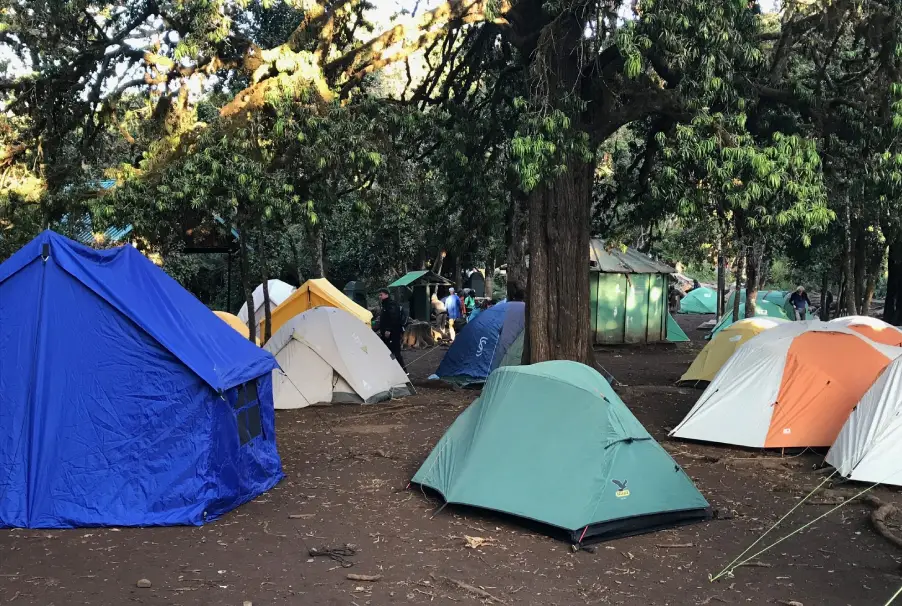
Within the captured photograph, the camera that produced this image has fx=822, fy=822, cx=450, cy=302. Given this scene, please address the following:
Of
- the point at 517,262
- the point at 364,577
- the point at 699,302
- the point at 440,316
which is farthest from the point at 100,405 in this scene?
the point at 699,302

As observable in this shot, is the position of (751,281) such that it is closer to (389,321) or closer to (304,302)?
(389,321)

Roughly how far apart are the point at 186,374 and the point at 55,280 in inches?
57.2

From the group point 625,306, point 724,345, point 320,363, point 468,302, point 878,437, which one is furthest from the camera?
point 468,302

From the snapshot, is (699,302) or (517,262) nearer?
(517,262)

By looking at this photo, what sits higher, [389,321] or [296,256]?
[296,256]

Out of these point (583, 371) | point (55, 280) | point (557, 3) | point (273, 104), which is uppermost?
point (557, 3)

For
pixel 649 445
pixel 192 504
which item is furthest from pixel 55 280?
pixel 649 445

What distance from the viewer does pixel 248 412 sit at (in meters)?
7.96

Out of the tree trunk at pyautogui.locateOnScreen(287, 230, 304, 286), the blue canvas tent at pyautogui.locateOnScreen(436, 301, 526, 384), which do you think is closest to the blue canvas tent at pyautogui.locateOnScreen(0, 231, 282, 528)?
the blue canvas tent at pyautogui.locateOnScreen(436, 301, 526, 384)

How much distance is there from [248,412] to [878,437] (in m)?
6.10

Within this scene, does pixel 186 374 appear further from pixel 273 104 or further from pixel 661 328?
pixel 661 328

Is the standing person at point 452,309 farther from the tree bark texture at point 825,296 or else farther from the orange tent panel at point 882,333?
the orange tent panel at point 882,333

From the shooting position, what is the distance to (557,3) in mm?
10820

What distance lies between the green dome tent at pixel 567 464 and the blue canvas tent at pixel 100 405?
221 centimetres
